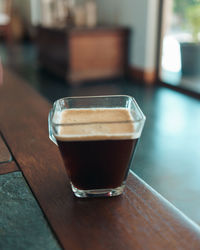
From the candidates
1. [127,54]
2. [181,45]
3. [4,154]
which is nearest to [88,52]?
[127,54]

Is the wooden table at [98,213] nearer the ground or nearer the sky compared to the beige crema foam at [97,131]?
nearer the ground

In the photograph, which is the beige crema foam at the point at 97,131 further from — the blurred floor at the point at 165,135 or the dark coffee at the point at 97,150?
the blurred floor at the point at 165,135

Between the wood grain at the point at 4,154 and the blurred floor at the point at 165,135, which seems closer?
the wood grain at the point at 4,154

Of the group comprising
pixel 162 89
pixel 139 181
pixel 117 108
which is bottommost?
pixel 162 89

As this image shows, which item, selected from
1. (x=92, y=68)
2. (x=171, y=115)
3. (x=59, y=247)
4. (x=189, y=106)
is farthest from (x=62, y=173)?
(x=92, y=68)

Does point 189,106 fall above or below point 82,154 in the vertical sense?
below

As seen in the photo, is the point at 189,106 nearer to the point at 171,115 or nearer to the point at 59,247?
the point at 171,115

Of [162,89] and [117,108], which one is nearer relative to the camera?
[117,108]

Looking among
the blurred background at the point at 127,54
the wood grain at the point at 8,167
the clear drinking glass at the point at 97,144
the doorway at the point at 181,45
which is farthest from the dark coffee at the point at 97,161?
the doorway at the point at 181,45

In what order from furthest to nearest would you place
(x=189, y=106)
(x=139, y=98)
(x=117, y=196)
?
1. (x=139, y=98)
2. (x=189, y=106)
3. (x=117, y=196)

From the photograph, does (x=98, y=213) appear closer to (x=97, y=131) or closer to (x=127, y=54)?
(x=97, y=131)
